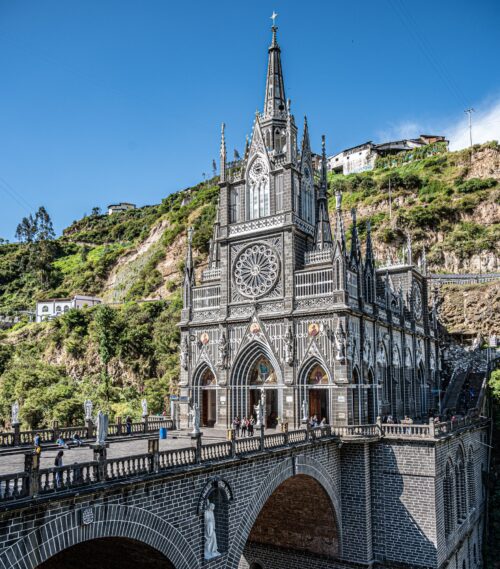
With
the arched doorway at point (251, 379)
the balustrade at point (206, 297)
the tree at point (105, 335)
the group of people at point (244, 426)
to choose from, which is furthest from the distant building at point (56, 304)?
the group of people at point (244, 426)

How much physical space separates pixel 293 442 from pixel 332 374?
272 inches

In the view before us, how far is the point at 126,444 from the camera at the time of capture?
24.7m

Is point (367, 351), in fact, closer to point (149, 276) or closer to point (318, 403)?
point (318, 403)

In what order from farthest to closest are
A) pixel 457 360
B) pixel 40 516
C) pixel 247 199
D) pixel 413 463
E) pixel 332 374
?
pixel 457 360 → pixel 247 199 → pixel 332 374 → pixel 413 463 → pixel 40 516

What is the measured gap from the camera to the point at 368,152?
4808 inches

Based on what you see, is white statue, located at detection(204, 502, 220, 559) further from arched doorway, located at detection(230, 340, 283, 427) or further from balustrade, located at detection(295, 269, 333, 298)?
balustrade, located at detection(295, 269, 333, 298)

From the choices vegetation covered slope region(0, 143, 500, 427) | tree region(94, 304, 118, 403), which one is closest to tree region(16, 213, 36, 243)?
vegetation covered slope region(0, 143, 500, 427)

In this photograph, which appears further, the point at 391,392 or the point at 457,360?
the point at 457,360

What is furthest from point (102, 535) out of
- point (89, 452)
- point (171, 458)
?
point (89, 452)

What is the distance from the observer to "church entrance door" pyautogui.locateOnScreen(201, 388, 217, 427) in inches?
1416

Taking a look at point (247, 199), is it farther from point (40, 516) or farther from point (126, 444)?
point (40, 516)

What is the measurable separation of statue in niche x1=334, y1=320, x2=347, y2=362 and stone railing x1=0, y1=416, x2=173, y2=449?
11333 mm

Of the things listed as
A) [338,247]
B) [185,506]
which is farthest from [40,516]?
[338,247]

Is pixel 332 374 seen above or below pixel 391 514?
above
